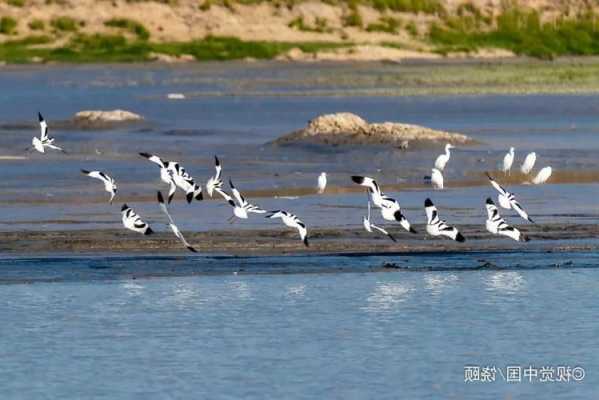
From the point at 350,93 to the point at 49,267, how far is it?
3037cm

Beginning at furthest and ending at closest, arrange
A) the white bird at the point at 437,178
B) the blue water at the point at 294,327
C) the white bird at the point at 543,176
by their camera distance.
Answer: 1. the white bird at the point at 543,176
2. the white bird at the point at 437,178
3. the blue water at the point at 294,327

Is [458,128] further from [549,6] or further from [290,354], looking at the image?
[549,6]

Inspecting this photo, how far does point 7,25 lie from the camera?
2454 inches

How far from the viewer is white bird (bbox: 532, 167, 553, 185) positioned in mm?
21656

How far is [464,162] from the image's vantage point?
25297 millimetres

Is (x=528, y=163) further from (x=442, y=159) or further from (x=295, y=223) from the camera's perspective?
(x=295, y=223)

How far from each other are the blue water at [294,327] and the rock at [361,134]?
38.1 ft

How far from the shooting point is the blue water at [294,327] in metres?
11.0

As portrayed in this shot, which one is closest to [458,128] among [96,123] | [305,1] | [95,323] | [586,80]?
[96,123]

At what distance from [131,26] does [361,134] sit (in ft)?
118

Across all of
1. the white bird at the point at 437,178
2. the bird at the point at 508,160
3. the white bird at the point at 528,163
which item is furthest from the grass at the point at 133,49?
the white bird at the point at 437,178

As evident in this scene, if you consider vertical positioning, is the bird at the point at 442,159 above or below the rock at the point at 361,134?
above

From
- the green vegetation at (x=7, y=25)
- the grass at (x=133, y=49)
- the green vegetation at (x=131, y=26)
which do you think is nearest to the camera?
the grass at (x=133, y=49)

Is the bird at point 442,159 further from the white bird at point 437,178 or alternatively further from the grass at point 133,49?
the grass at point 133,49
